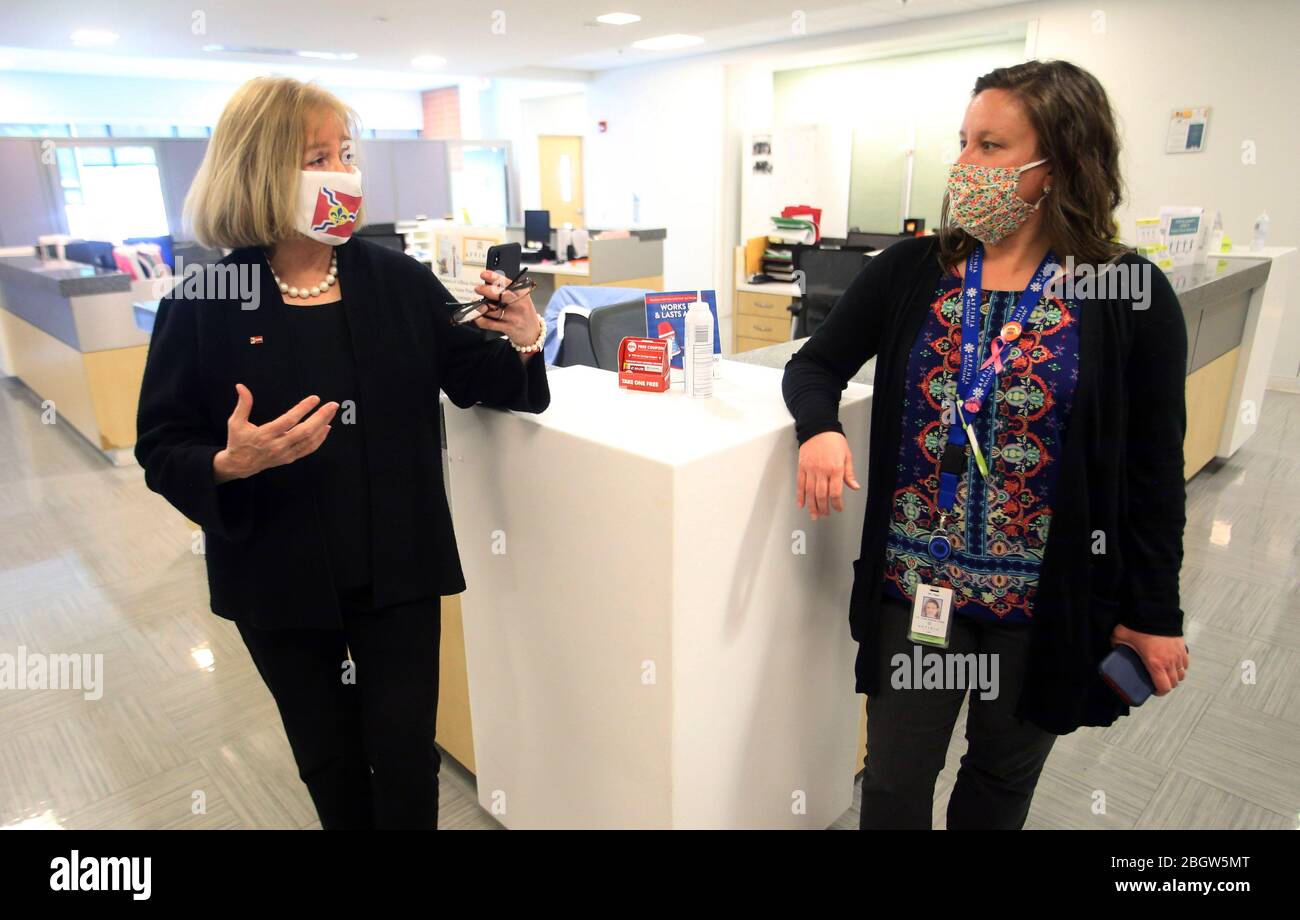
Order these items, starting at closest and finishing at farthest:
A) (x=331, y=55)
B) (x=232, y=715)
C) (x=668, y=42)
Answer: (x=232, y=715) < (x=668, y=42) < (x=331, y=55)

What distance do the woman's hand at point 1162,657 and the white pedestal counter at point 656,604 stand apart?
512 mm

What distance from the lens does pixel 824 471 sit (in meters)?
1.20

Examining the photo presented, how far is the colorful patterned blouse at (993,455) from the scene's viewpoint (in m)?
1.10

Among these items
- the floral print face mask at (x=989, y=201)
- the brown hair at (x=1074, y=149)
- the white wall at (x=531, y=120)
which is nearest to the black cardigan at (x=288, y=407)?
the floral print face mask at (x=989, y=201)

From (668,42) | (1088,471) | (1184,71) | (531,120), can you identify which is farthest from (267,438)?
(531,120)

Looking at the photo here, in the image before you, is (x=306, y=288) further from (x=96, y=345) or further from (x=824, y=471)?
(x=96, y=345)

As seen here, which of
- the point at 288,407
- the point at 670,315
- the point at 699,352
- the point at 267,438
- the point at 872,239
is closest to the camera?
the point at 267,438

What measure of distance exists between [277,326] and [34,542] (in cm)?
307

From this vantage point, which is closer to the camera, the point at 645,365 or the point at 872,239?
the point at 645,365

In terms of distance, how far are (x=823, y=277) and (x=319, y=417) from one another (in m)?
3.80

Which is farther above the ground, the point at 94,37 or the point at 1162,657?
the point at 94,37


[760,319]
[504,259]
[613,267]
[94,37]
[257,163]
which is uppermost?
[94,37]

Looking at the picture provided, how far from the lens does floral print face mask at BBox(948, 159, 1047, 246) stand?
1.12m
